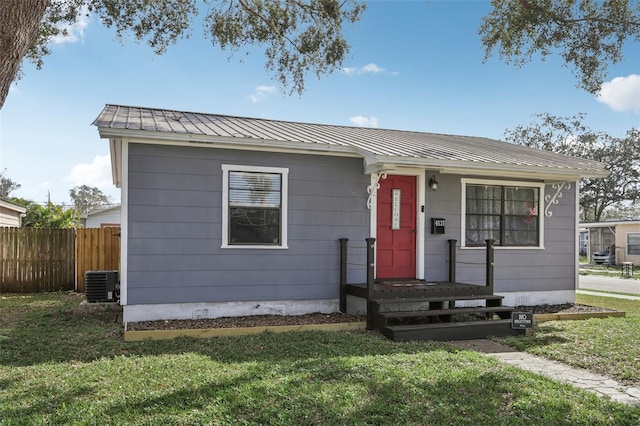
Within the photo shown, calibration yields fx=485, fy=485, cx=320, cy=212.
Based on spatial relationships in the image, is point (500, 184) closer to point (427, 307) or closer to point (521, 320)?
point (427, 307)

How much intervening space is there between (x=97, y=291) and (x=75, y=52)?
6429 mm

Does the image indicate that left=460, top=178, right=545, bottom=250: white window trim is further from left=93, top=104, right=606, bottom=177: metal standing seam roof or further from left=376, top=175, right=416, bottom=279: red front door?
left=376, top=175, right=416, bottom=279: red front door

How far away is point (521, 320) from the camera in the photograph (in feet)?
22.7

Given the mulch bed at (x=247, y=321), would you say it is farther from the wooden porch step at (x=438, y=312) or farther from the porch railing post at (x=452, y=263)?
the porch railing post at (x=452, y=263)

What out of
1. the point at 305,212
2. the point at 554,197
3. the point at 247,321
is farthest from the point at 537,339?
the point at 247,321

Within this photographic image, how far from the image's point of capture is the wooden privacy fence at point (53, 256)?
37.4 feet

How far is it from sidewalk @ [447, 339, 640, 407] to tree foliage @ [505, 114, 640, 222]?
30526mm

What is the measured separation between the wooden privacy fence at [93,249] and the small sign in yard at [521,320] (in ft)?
29.1

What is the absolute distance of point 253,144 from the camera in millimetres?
7184

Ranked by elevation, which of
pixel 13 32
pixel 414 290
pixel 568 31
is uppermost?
pixel 568 31

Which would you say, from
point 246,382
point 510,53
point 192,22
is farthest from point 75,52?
point 246,382

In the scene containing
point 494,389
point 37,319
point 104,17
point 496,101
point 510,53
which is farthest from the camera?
point 496,101

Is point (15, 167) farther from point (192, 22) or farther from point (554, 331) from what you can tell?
point (554, 331)

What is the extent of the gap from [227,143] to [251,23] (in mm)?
3403
